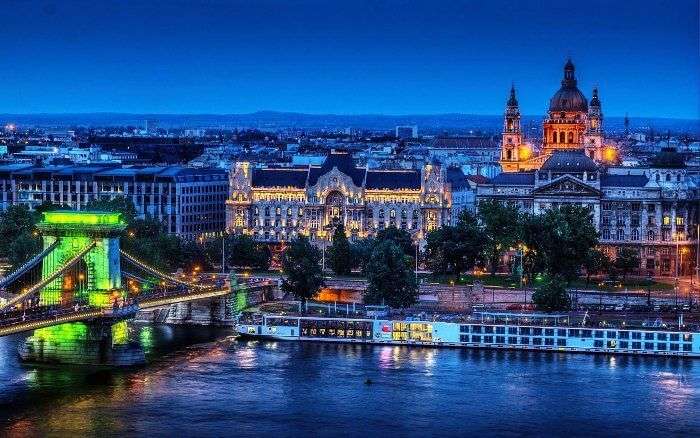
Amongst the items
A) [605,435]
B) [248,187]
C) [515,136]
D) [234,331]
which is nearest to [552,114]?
[515,136]

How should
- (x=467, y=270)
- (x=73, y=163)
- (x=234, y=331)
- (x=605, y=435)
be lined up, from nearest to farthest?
1. (x=605, y=435)
2. (x=234, y=331)
3. (x=467, y=270)
4. (x=73, y=163)

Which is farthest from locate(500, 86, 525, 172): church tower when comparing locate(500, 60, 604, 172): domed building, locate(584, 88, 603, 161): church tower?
locate(584, 88, 603, 161): church tower

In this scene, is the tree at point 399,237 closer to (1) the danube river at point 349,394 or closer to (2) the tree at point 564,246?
(2) the tree at point 564,246

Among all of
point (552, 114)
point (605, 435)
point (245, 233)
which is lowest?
point (605, 435)

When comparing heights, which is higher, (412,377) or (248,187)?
(248,187)

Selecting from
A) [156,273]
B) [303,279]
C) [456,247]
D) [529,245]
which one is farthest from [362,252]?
[156,273]

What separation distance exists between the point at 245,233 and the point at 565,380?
40092mm

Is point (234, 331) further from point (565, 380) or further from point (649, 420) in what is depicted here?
point (649, 420)

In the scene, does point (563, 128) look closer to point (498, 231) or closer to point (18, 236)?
point (498, 231)

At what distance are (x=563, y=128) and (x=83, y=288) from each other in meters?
58.1

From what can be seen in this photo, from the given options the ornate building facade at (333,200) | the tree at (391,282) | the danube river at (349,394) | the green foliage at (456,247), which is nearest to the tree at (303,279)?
the tree at (391,282)

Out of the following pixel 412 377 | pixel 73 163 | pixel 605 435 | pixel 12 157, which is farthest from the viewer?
pixel 12 157

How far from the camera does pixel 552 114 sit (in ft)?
393

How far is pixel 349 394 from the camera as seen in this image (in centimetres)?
5819
